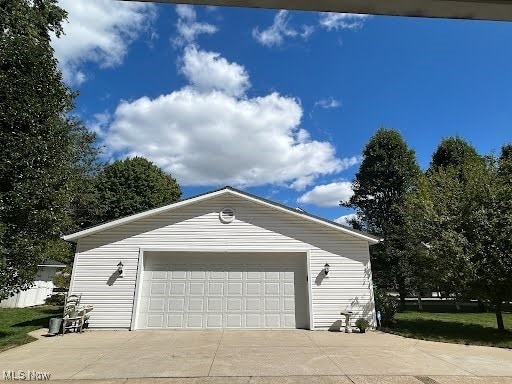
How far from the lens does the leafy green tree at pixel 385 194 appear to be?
67.6ft

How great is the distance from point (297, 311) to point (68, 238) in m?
8.17

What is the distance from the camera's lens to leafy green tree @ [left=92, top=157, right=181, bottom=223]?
27.2 m

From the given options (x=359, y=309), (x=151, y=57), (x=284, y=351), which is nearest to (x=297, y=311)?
(x=359, y=309)

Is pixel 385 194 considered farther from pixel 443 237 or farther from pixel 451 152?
pixel 443 237

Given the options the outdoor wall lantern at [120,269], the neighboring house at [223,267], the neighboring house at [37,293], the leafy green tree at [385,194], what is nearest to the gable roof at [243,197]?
the neighboring house at [223,267]

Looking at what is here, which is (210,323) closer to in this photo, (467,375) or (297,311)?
(297,311)

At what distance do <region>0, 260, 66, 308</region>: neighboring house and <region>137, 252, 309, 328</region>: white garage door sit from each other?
8678 mm

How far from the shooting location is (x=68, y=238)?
11.5m

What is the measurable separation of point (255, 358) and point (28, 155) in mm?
7990

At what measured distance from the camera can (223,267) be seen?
38.7 ft

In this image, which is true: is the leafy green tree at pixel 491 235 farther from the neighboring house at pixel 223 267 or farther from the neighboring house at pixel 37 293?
the neighboring house at pixel 37 293

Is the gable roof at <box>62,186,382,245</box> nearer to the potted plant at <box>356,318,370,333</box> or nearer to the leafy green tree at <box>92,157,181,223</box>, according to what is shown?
the potted plant at <box>356,318,370,333</box>

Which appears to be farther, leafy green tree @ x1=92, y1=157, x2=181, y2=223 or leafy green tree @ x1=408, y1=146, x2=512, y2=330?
leafy green tree @ x1=92, y1=157, x2=181, y2=223

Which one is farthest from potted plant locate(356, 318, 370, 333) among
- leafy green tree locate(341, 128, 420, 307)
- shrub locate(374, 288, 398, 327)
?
leafy green tree locate(341, 128, 420, 307)
